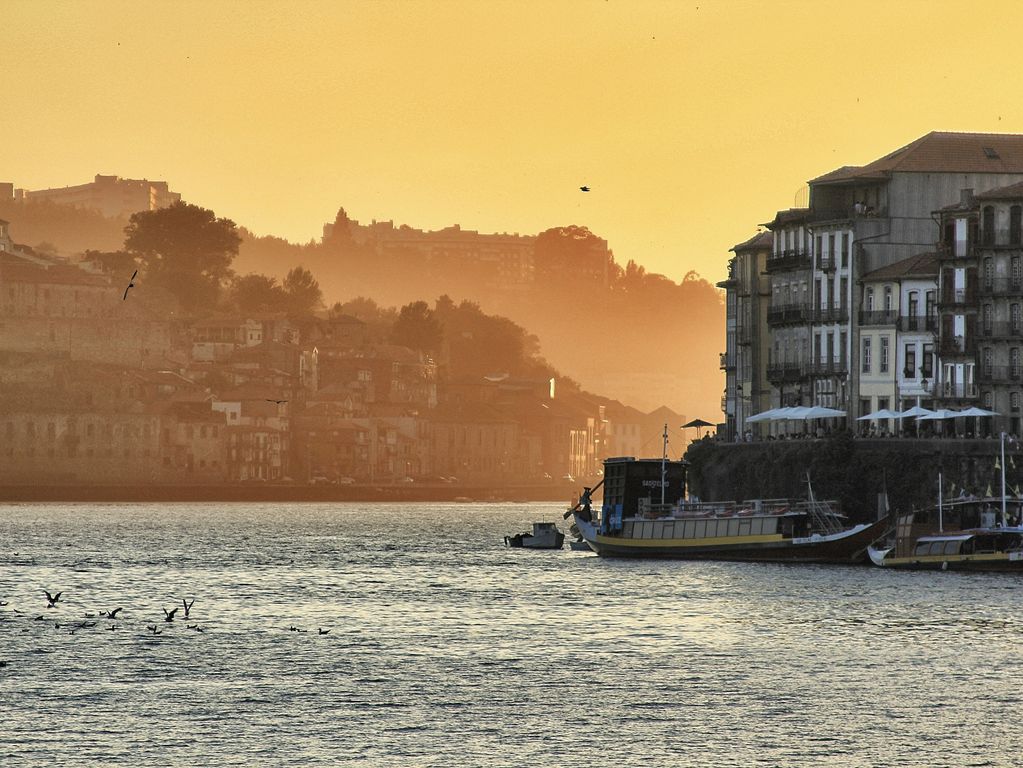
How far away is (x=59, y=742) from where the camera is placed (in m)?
52.9

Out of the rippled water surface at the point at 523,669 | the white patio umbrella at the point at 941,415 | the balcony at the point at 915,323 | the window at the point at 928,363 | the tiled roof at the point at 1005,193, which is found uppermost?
the tiled roof at the point at 1005,193

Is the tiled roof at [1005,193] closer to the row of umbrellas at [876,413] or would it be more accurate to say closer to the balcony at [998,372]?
the balcony at [998,372]

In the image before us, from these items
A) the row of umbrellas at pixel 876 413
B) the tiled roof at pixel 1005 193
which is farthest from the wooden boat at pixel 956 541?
the tiled roof at pixel 1005 193

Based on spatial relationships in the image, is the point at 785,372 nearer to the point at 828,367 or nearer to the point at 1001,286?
the point at 828,367

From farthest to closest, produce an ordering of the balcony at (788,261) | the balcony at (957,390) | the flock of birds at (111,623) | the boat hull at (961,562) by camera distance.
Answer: the balcony at (788,261)
the balcony at (957,390)
the boat hull at (961,562)
the flock of birds at (111,623)

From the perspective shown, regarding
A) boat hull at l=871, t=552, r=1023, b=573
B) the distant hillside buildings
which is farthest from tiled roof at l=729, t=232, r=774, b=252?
boat hull at l=871, t=552, r=1023, b=573

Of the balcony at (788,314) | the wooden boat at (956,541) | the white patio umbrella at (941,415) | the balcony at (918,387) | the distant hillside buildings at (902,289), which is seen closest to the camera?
the wooden boat at (956,541)

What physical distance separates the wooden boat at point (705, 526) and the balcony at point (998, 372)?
1263cm

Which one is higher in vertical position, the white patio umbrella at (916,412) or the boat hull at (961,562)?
the white patio umbrella at (916,412)

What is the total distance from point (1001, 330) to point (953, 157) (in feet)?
62.1

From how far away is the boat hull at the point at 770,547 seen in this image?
4355 inches

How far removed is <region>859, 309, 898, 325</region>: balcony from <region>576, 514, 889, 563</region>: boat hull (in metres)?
25.0

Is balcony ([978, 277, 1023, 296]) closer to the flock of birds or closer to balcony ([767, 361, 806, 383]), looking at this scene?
balcony ([767, 361, 806, 383])

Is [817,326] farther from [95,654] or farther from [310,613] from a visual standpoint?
[95,654]
